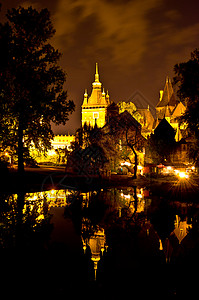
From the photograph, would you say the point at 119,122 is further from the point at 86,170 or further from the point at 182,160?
the point at 182,160

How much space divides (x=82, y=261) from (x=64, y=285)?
1.45 m

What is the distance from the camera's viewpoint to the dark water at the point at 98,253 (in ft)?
20.2

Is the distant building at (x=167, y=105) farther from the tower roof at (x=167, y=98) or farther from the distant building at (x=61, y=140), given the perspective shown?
the distant building at (x=61, y=140)

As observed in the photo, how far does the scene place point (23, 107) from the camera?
94.3 feet

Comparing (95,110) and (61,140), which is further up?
(95,110)

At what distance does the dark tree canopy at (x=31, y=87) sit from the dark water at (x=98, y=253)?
14.9 m

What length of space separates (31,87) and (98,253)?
828 inches

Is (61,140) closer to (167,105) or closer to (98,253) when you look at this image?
(167,105)

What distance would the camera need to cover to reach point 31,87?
27.1 meters

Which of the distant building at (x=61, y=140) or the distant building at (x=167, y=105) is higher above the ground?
the distant building at (x=167, y=105)

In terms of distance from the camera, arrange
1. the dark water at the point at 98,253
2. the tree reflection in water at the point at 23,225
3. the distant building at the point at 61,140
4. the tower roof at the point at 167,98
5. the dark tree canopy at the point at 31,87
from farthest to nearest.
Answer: the distant building at the point at 61,140 < the tower roof at the point at 167,98 < the dark tree canopy at the point at 31,87 < the tree reflection in water at the point at 23,225 < the dark water at the point at 98,253

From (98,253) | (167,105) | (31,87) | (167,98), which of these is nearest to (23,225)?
(98,253)

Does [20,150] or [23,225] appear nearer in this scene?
[23,225]

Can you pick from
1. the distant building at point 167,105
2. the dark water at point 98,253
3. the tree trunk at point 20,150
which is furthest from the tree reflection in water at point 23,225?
the distant building at point 167,105
